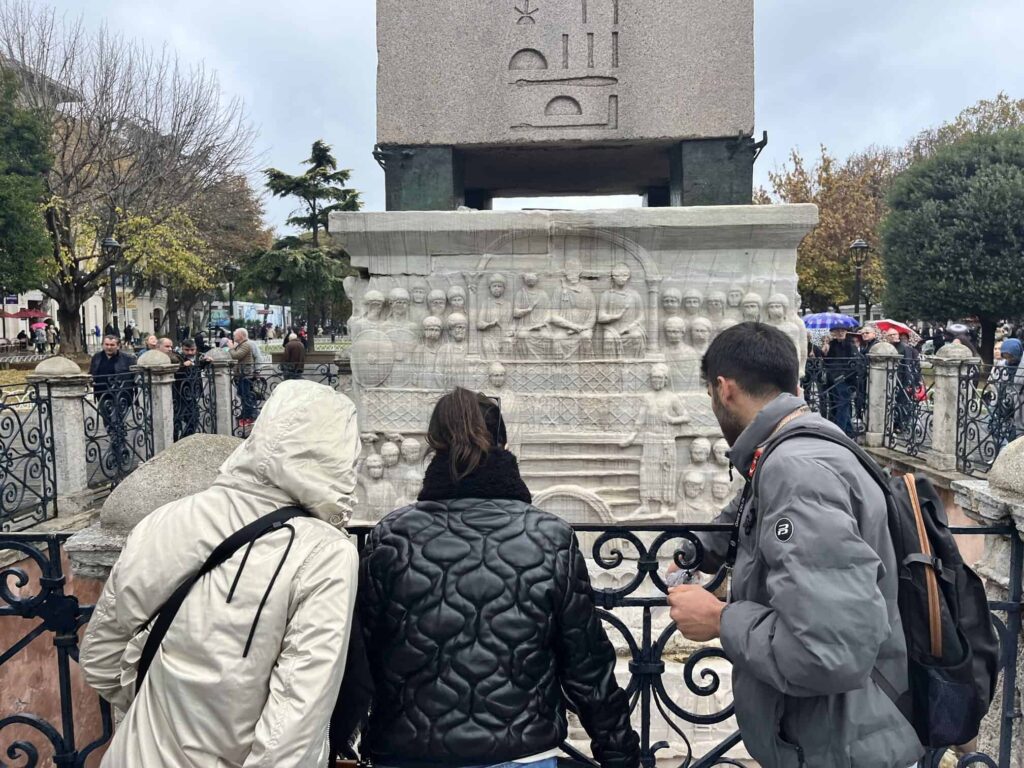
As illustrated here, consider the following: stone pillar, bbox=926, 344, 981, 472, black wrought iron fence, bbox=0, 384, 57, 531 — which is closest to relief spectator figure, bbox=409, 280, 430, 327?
black wrought iron fence, bbox=0, 384, 57, 531

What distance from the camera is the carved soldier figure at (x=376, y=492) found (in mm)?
6078

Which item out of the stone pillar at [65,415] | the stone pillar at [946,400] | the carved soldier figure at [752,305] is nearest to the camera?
the carved soldier figure at [752,305]

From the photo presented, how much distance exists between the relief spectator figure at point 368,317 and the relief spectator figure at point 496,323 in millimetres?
795

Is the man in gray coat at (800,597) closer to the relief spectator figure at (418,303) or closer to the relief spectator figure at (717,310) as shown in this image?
the relief spectator figure at (717,310)

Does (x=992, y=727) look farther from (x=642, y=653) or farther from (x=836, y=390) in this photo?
(x=836, y=390)

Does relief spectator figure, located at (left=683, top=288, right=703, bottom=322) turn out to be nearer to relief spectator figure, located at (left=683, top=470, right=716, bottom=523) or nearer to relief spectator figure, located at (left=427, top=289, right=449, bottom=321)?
relief spectator figure, located at (left=683, top=470, right=716, bottom=523)

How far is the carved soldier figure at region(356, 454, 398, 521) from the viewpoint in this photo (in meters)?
6.08

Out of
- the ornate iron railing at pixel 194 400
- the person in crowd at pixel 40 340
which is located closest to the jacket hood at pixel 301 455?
the ornate iron railing at pixel 194 400

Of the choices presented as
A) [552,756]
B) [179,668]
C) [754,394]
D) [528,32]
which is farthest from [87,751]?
[528,32]

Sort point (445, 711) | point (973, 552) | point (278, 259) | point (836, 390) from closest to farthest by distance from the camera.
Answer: point (445, 711)
point (973, 552)
point (836, 390)
point (278, 259)

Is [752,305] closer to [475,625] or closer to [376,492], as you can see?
[376,492]

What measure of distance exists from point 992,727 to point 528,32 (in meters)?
4.98

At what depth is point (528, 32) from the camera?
17.6 ft

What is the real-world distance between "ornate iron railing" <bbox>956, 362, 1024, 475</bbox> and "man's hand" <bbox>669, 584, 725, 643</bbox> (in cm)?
770
